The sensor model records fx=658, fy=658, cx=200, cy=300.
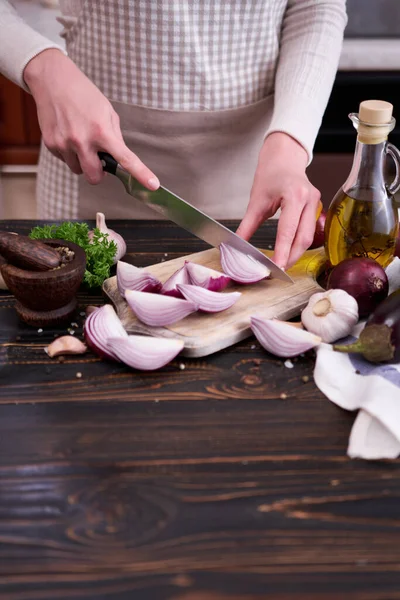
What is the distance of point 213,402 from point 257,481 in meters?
0.15

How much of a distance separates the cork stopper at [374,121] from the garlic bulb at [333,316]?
0.25m

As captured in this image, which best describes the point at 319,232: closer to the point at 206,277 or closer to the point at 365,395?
the point at 206,277

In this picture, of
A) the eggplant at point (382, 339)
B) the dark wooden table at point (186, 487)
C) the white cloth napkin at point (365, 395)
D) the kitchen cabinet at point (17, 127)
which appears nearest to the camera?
the dark wooden table at point (186, 487)

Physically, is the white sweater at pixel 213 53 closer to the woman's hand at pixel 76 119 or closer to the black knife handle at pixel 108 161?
the woman's hand at pixel 76 119

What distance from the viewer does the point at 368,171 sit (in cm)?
105

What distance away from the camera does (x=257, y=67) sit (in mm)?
1407

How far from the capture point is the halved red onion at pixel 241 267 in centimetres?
108

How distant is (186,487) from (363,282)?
44cm

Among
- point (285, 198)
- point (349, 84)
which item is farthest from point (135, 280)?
point (349, 84)

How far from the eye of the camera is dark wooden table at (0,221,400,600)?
62 centimetres

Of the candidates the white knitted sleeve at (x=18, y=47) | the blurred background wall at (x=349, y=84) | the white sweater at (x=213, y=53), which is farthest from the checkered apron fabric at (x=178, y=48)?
the blurred background wall at (x=349, y=84)

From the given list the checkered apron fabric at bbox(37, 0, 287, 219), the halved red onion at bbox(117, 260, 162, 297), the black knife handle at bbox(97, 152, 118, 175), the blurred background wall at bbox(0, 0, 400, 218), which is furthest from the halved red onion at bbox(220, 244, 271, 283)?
the blurred background wall at bbox(0, 0, 400, 218)

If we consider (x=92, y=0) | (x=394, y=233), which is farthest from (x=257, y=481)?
(x=92, y=0)

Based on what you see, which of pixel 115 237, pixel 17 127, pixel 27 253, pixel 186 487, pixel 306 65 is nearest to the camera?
pixel 186 487
